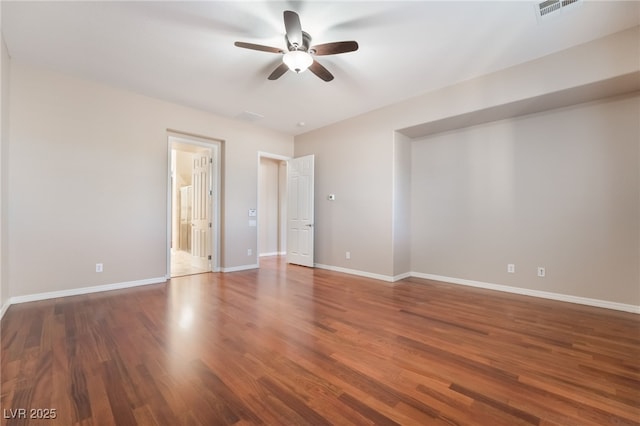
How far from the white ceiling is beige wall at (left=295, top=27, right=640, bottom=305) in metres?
0.20

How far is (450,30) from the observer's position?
2803 mm

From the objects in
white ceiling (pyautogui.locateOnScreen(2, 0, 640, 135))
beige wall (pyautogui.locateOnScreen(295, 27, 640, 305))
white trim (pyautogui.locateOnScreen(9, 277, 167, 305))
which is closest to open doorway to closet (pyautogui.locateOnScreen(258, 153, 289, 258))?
beige wall (pyautogui.locateOnScreen(295, 27, 640, 305))

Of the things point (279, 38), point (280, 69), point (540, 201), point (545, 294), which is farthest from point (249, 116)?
point (545, 294)

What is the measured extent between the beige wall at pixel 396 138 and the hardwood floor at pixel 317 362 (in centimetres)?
162

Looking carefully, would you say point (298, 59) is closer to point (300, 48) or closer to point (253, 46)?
point (300, 48)

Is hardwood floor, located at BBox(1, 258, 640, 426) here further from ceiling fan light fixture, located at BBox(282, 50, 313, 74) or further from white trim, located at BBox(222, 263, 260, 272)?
ceiling fan light fixture, located at BBox(282, 50, 313, 74)

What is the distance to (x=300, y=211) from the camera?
6.17 meters

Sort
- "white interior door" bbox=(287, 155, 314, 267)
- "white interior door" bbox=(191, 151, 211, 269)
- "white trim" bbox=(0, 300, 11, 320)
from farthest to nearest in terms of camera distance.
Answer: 1. "white interior door" bbox=(287, 155, 314, 267)
2. "white interior door" bbox=(191, 151, 211, 269)
3. "white trim" bbox=(0, 300, 11, 320)

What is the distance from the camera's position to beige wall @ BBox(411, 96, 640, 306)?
10.9 ft

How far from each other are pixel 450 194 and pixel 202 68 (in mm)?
4292

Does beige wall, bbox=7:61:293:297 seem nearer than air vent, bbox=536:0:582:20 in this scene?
No

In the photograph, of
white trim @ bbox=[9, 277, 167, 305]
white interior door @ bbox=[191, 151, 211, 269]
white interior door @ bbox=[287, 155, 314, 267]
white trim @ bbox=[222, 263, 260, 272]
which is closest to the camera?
white trim @ bbox=[9, 277, 167, 305]

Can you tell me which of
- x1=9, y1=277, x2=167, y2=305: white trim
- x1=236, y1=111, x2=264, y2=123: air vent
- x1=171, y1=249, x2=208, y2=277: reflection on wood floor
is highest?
x1=236, y1=111, x2=264, y2=123: air vent

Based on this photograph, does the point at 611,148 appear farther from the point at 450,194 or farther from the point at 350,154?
the point at 350,154
